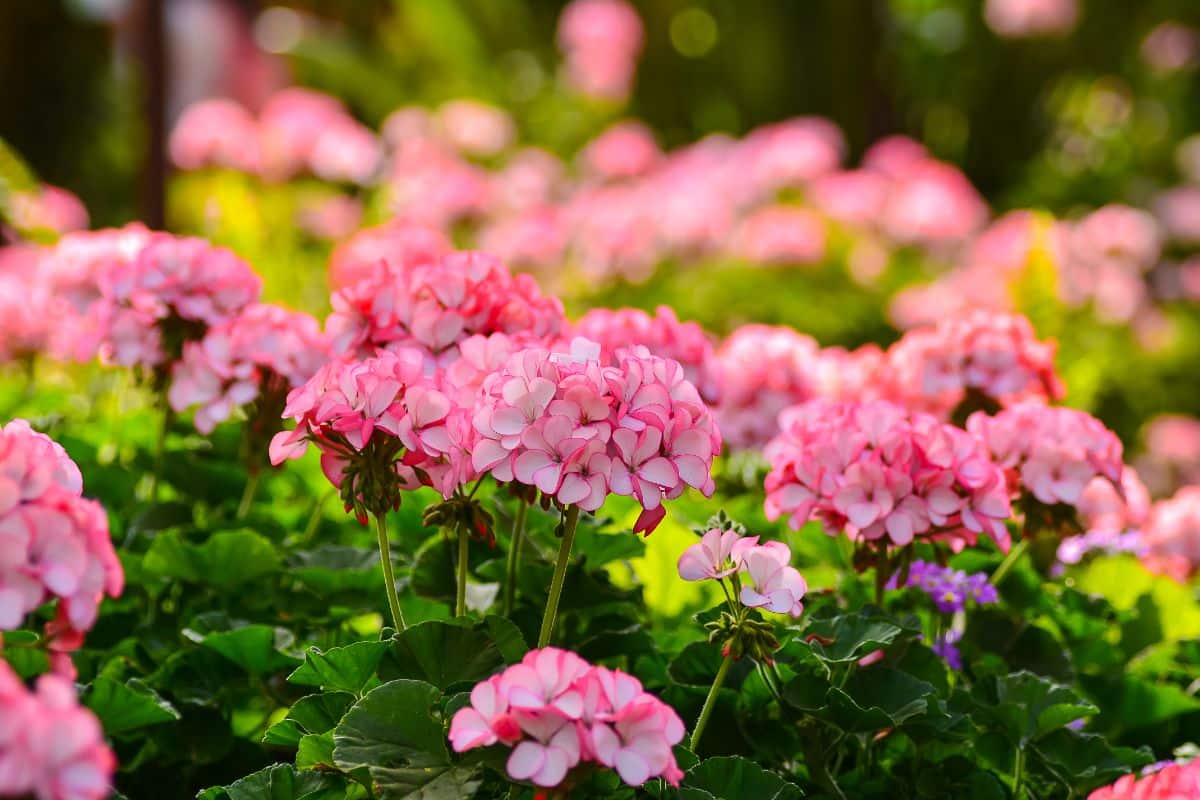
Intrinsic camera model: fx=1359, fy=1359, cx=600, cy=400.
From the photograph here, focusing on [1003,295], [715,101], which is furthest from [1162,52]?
[1003,295]

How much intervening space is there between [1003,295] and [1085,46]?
3.47 meters

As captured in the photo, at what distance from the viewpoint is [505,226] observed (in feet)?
14.2

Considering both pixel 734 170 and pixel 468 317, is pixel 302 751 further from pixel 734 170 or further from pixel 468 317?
pixel 734 170

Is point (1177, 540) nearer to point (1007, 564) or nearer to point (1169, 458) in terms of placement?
point (1007, 564)

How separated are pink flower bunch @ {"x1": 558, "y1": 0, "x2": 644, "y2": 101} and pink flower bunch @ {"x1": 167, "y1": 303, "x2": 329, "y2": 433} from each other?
184 inches

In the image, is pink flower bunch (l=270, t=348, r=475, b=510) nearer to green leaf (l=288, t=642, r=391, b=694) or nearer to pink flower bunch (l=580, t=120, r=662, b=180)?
green leaf (l=288, t=642, r=391, b=694)

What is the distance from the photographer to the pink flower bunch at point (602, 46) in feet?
20.3

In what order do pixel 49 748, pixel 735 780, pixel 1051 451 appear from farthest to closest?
pixel 1051 451
pixel 735 780
pixel 49 748

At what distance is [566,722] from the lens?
96cm

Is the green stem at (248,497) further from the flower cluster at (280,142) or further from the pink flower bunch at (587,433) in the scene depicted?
the flower cluster at (280,142)

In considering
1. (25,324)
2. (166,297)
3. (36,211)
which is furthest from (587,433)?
(36,211)

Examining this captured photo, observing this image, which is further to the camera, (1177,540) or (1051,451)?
(1177,540)

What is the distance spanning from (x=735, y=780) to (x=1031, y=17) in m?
6.16

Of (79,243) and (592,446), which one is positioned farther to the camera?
(79,243)
